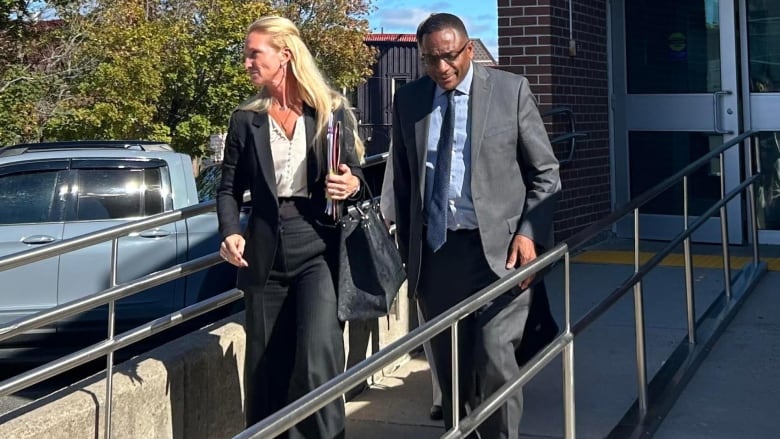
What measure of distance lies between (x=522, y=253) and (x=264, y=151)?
3.21 ft

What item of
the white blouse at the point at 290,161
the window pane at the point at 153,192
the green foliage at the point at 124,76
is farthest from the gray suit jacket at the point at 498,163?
the green foliage at the point at 124,76

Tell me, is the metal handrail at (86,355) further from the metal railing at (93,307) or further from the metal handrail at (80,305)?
the metal handrail at (80,305)

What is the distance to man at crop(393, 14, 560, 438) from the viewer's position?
366cm

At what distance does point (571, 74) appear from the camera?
850 cm

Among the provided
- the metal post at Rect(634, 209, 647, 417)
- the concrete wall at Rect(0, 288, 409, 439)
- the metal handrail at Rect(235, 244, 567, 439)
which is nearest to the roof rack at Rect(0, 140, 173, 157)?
the concrete wall at Rect(0, 288, 409, 439)

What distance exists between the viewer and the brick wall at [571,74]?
8.16 metres

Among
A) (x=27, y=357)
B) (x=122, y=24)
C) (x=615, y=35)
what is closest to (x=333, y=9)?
(x=122, y=24)

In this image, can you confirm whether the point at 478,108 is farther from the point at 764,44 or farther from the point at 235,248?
the point at 764,44

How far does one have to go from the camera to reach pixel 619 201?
9.30 m

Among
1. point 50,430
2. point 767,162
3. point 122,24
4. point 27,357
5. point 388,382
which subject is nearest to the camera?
point 50,430

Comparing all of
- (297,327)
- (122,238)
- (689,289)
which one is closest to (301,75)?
(297,327)

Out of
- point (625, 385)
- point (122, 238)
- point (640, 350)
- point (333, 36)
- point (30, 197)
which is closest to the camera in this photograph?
point (640, 350)

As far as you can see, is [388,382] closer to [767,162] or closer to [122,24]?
[767,162]

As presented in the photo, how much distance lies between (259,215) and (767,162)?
6151 millimetres
